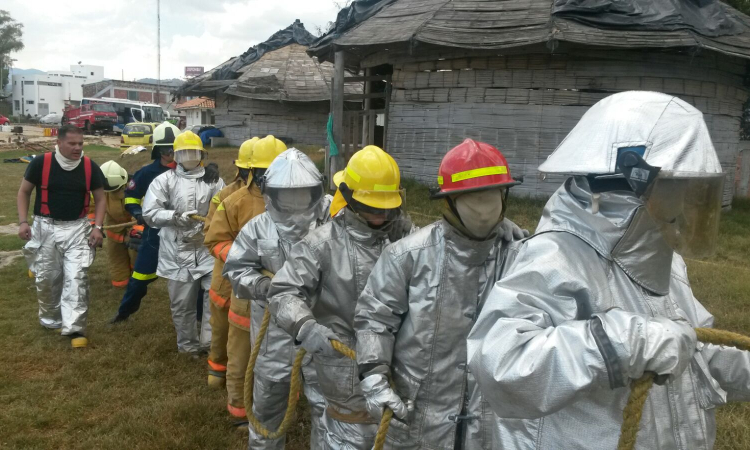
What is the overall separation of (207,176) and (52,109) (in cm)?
7281

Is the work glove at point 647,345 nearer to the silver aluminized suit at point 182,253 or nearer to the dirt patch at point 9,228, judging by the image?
the silver aluminized suit at point 182,253

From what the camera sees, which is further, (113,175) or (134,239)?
(113,175)

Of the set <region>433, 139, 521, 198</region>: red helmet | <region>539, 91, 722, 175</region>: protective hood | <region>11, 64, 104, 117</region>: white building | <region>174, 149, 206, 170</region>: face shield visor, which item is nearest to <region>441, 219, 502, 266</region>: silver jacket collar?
<region>433, 139, 521, 198</region>: red helmet

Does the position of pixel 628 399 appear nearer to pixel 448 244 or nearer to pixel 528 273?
pixel 528 273

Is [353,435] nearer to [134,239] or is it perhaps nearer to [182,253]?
[182,253]

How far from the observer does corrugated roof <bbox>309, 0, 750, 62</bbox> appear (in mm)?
8516

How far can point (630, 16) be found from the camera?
8.94m

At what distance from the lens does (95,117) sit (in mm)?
35562

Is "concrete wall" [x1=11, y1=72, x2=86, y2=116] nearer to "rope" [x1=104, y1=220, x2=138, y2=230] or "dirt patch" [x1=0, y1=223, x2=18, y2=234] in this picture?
"dirt patch" [x1=0, y1=223, x2=18, y2=234]

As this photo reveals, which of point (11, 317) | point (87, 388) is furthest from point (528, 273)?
point (11, 317)

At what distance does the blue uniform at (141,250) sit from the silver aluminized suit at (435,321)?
4.34m

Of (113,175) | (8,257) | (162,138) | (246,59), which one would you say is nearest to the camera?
(162,138)

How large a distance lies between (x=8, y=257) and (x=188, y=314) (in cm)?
577

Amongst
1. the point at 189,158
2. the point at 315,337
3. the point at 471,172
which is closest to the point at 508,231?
the point at 471,172
